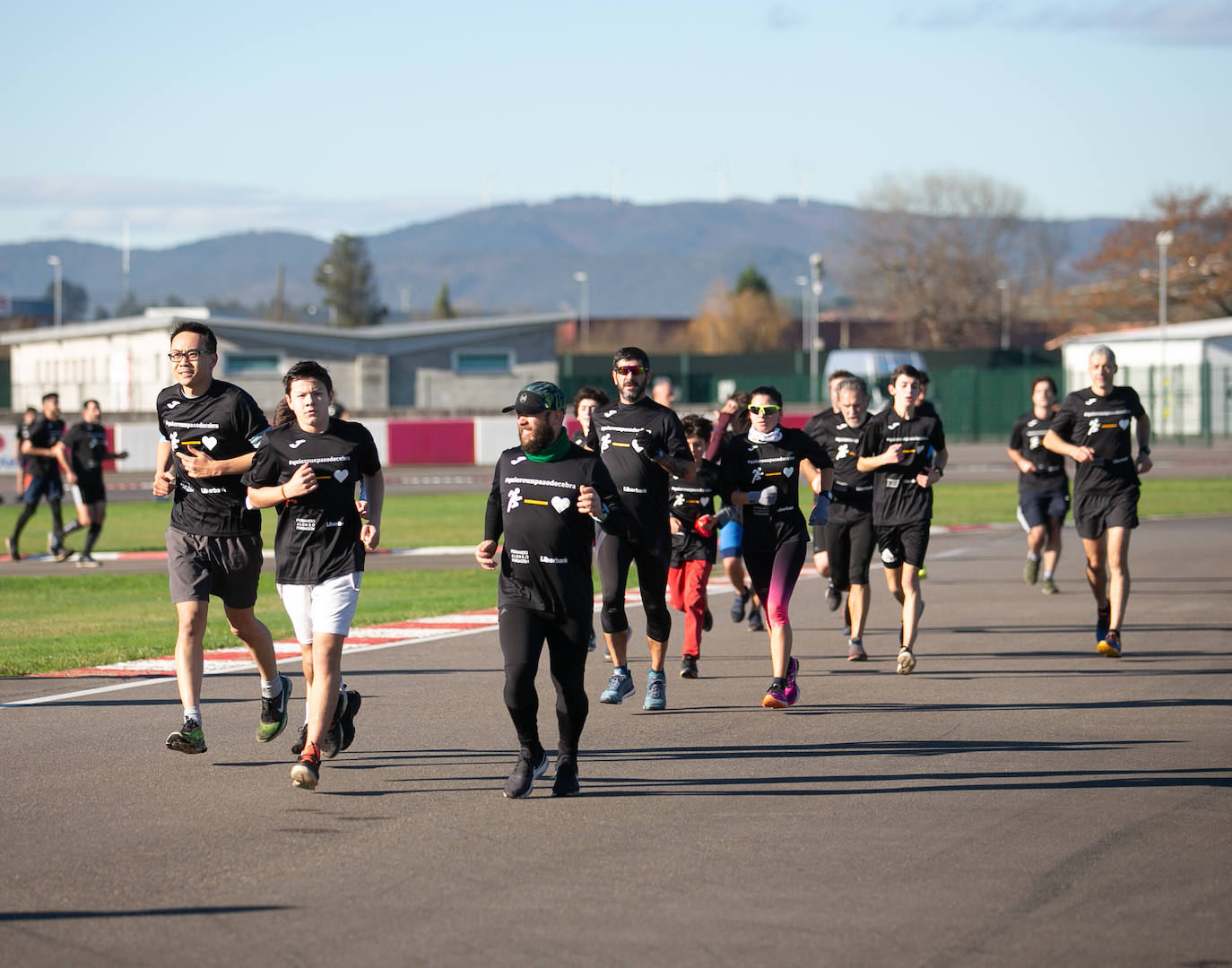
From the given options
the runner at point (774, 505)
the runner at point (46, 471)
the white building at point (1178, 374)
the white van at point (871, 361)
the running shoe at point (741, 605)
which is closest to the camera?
the runner at point (774, 505)

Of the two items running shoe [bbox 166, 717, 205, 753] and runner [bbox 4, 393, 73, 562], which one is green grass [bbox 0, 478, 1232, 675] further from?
running shoe [bbox 166, 717, 205, 753]

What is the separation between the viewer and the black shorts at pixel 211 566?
8156 mm

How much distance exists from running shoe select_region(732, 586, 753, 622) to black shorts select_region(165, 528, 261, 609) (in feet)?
19.1

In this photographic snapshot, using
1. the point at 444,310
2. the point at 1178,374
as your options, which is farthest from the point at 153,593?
the point at 444,310

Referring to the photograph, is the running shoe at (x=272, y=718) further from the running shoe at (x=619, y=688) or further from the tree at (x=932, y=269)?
the tree at (x=932, y=269)

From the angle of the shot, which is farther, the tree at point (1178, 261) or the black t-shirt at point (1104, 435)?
the tree at point (1178, 261)

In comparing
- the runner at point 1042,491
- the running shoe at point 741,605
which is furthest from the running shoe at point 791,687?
the runner at point 1042,491

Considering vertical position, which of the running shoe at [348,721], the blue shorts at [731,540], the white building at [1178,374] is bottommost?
the running shoe at [348,721]

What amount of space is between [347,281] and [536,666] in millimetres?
172132

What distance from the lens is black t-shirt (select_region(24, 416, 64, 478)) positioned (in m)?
20.9

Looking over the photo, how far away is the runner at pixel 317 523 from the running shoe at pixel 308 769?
5cm

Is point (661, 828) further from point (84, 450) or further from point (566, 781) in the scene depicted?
point (84, 450)

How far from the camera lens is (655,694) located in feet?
31.8

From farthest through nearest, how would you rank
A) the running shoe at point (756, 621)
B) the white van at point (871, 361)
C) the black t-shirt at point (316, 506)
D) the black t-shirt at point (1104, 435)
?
the white van at point (871, 361) < the running shoe at point (756, 621) < the black t-shirt at point (1104, 435) < the black t-shirt at point (316, 506)
